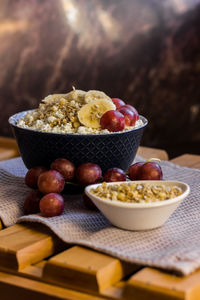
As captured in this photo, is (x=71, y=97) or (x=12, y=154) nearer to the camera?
(x=71, y=97)

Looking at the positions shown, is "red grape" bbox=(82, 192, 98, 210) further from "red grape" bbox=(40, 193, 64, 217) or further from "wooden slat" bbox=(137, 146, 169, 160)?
"wooden slat" bbox=(137, 146, 169, 160)

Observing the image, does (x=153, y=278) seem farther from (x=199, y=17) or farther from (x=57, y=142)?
(x=199, y=17)

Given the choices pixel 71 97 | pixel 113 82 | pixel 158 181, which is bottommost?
pixel 113 82

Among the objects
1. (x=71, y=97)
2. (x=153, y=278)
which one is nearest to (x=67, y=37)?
(x=71, y=97)

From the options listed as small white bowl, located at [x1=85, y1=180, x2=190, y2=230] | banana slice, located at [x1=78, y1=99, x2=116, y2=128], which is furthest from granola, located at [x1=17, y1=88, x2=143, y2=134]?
small white bowl, located at [x1=85, y1=180, x2=190, y2=230]

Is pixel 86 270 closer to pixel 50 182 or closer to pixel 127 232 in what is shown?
pixel 127 232

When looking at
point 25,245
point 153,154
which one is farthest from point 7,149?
point 25,245
